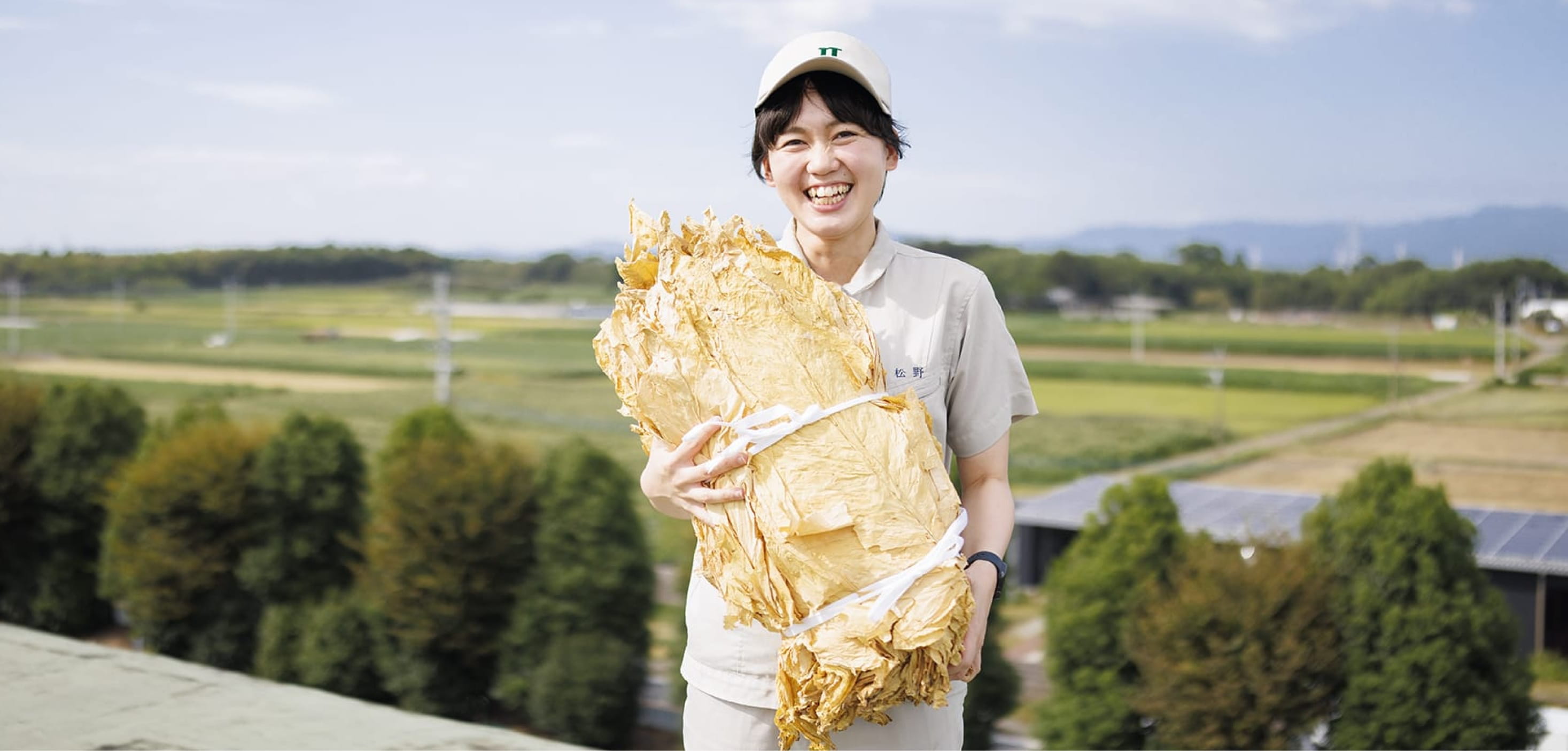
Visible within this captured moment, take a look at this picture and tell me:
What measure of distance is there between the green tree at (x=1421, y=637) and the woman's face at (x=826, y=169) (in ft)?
47.6

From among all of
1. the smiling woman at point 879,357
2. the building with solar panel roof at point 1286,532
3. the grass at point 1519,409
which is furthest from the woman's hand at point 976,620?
the grass at point 1519,409

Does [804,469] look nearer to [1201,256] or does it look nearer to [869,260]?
[869,260]

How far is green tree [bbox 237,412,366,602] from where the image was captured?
1966 cm

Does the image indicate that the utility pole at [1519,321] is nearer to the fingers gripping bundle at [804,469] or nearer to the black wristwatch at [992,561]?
the black wristwatch at [992,561]

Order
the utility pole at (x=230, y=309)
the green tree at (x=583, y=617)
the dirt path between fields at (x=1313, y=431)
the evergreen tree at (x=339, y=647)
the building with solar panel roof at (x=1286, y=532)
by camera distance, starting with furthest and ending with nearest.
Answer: the utility pole at (x=230, y=309), the dirt path between fields at (x=1313, y=431), the building with solar panel roof at (x=1286, y=532), the evergreen tree at (x=339, y=647), the green tree at (x=583, y=617)

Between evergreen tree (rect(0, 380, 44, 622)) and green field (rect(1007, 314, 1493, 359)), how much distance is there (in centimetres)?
1921

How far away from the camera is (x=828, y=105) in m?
1.90

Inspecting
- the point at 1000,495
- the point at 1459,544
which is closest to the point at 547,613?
the point at 1459,544

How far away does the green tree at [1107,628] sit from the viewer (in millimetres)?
15500

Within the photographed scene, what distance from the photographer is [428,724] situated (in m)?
3.23

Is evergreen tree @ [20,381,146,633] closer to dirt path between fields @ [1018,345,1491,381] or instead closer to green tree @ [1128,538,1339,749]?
green tree @ [1128,538,1339,749]

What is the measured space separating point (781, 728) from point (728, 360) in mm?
541

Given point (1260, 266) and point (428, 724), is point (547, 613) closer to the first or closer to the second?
point (428, 724)

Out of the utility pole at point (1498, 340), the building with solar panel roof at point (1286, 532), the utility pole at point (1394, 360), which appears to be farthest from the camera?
the utility pole at point (1394, 360)
